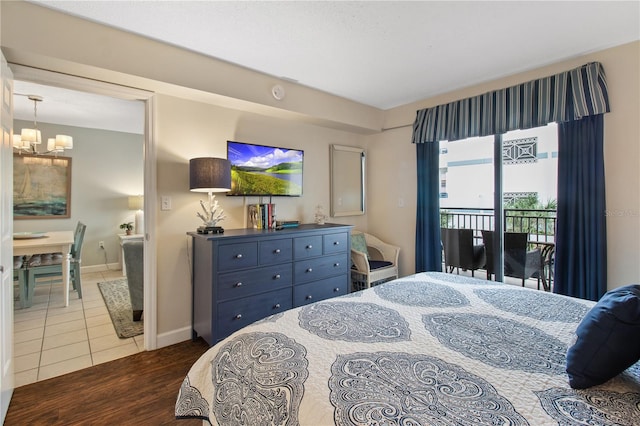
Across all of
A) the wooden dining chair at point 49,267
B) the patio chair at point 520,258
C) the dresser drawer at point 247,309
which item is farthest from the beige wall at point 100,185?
the patio chair at point 520,258

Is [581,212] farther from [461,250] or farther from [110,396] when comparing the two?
[110,396]

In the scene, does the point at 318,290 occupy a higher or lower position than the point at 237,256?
lower

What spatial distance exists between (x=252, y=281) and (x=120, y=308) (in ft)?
6.82

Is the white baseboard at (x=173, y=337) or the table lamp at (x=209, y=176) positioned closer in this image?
the table lamp at (x=209, y=176)

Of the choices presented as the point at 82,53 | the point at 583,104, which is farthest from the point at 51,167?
Result: the point at 583,104

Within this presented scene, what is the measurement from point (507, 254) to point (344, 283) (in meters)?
1.69

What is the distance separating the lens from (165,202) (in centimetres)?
268

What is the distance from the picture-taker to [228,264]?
2482mm

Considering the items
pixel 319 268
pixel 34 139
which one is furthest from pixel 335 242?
pixel 34 139

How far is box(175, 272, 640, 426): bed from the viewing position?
861 millimetres

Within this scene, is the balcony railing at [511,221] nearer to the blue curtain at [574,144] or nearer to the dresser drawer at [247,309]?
the blue curtain at [574,144]

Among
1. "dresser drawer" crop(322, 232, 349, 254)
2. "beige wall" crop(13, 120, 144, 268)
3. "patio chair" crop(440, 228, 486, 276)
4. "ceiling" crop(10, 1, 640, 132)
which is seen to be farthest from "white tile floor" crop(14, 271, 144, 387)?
"patio chair" crop(440, 228, 486, 276)

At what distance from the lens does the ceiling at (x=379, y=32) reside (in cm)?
195

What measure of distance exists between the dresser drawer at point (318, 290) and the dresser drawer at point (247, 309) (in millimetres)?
101
